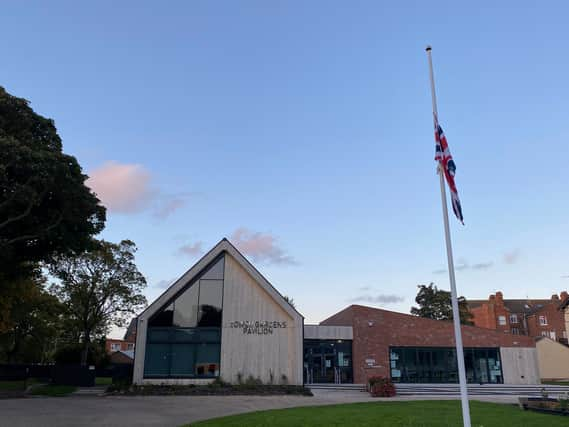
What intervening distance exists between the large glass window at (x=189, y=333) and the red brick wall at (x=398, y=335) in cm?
1146

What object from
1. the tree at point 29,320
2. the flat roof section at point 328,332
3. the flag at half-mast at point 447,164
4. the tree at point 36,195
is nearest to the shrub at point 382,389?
the flat roof section at point 328,332

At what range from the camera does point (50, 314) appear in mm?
35188

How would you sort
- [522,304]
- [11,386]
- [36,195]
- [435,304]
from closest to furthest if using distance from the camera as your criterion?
1. [36,195]
2. [11,386]
3. [435,304]
4. [522,304]

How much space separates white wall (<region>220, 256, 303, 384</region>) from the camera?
76.4ft

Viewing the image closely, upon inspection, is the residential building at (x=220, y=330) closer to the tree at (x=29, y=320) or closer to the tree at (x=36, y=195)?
the tree at (x=36, y=195)

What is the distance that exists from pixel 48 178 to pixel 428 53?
15.1 metres

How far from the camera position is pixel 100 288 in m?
36.4

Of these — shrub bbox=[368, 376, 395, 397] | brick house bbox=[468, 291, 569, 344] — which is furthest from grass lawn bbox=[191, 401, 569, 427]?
brick house bbox=[468, 291, 569, 344]

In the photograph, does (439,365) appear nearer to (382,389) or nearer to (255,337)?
(382,389)

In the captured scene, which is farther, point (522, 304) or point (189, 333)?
point (522, 304)

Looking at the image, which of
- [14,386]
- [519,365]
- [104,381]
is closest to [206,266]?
[14,386]

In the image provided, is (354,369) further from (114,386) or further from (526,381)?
(114,386)

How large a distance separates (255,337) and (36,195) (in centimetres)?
1202

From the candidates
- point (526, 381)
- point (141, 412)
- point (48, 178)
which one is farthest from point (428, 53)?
point (526, 381)
